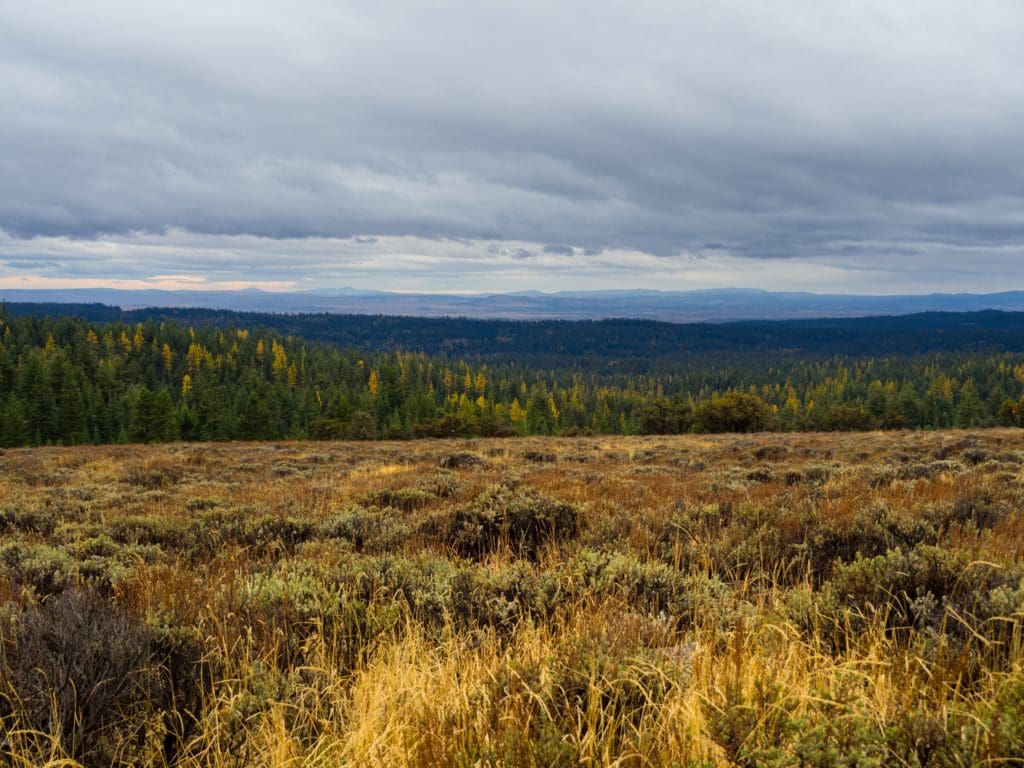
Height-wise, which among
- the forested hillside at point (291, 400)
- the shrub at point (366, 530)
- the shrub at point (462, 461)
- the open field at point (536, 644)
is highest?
the open field at point (536, 644)

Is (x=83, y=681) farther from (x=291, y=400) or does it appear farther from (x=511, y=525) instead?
(x=291, y=400)

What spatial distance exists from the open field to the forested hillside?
5524 centimetres

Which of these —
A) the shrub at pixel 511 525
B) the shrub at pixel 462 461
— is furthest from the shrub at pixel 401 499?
the shrub at pixel 462 461

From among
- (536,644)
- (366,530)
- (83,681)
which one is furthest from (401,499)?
(83,681)

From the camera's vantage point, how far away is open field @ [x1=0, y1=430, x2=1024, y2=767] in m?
2.29

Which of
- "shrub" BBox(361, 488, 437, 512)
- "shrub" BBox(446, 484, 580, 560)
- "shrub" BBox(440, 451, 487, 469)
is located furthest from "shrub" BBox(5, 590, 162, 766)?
"shrub" BBox(440, 451, 487, 469)

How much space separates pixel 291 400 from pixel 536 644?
103245 millimetres

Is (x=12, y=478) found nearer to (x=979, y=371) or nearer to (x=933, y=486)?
(x=933, y=486)

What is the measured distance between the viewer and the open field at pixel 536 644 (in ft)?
7.50

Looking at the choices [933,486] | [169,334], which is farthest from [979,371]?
[169,334]

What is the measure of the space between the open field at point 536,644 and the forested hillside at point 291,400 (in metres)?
55.2

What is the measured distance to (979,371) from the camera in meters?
180

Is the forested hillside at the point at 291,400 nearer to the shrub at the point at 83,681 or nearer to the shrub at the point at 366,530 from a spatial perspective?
the shrub at the point at 366,530

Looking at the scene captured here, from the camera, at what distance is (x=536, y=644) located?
10.5ft
